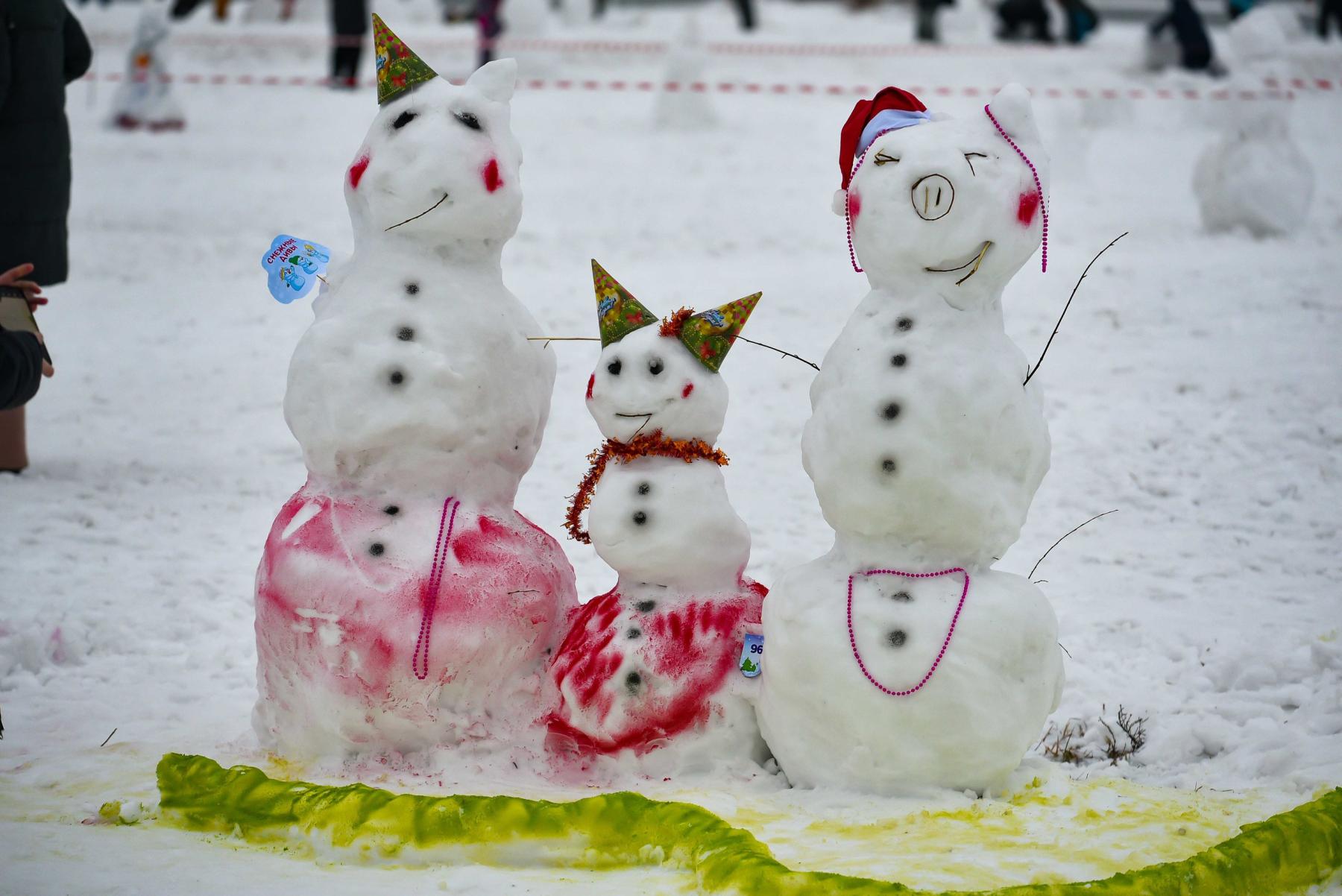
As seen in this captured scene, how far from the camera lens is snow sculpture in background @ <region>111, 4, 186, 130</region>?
1374cm

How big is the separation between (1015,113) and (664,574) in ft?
4.22

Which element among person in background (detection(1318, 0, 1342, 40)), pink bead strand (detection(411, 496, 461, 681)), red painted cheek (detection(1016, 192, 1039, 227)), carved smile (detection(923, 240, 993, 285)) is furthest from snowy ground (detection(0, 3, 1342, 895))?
person in background (detection(1318, 0, 1342, 40))

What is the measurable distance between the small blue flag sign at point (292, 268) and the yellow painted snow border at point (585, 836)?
3.93 feet

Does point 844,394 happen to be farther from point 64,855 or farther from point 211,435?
point 211,435

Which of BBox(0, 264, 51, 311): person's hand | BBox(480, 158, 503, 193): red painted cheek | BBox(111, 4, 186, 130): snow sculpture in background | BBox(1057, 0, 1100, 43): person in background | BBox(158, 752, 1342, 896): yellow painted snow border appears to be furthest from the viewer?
BBox(1057, 0, 1100, 43): person in background

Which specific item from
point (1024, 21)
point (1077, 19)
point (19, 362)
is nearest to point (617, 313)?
point (19, 362)

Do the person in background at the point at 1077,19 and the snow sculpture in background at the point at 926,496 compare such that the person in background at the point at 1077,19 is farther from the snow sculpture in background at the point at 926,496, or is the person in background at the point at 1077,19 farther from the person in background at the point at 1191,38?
the snow sculpture in background at the point at 926,496

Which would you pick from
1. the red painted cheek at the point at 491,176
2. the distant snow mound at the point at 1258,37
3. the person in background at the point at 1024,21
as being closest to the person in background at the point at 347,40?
the distant snow mound at the point at 1258,37

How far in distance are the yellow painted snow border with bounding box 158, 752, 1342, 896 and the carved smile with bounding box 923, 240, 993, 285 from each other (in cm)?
125

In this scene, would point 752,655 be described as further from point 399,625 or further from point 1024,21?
point 1024,21

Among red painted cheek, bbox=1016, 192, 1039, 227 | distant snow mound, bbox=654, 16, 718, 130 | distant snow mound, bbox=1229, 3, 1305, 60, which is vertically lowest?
red painted cheek, bbox=1016, 192, 1039, 227

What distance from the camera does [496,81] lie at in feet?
12.0

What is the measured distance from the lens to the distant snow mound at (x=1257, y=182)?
9.81 meters

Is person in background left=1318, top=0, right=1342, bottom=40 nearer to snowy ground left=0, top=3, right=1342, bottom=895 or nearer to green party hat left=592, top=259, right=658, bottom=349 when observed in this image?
snowy ground left=0, top=3, right=1342, bottom=895
